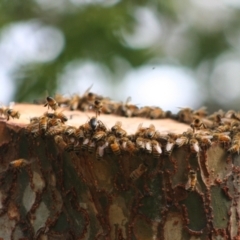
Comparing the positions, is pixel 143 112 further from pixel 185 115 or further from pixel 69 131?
pixel 69 131

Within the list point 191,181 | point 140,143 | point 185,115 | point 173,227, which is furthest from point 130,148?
point 185,115

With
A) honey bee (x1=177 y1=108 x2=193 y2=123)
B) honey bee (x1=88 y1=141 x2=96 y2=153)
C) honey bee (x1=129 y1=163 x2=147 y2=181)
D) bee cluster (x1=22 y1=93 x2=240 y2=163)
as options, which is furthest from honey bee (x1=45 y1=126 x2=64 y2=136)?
honey bee (x1=177 y1=108 x2=193 y2=123)

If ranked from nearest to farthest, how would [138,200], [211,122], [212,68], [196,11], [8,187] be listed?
1. [138,200]
2. [8,187]
3. [211,122]
4. [196,11]
5. [212,68]

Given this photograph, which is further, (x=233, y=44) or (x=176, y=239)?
(x=233, y=44)

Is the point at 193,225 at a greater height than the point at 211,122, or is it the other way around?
the point at 211,122

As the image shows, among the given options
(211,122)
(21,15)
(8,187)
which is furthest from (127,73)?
(8,187)

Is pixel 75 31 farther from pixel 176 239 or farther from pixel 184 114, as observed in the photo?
pixel 176 239

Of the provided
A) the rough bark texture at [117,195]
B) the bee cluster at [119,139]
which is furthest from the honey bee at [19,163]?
the bee cluster at [119,139]
